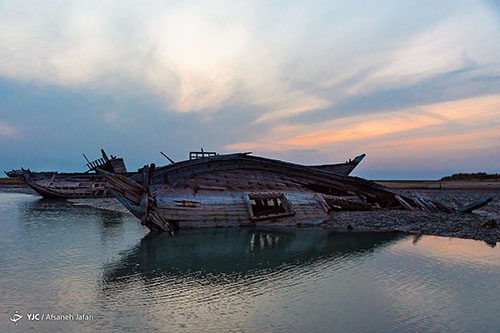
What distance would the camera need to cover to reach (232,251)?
41.9 feet

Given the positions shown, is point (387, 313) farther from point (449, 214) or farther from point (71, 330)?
point (449, 214)

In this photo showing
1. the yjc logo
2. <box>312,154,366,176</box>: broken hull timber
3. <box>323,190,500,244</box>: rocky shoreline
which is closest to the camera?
the yjc logo

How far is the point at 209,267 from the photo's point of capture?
34.6 feet

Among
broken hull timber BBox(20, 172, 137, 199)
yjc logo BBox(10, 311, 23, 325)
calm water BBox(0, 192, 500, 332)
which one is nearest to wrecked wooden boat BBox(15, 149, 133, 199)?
broken hull timber BBox(20, 172, 137, 199)

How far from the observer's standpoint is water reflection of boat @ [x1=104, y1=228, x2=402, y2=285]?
1027cm

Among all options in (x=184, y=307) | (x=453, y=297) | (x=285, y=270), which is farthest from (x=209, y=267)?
(x=453, y=297)

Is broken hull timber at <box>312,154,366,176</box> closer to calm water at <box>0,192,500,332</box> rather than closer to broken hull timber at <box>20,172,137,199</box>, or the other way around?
calm water at <box>0,192,500,332</box>

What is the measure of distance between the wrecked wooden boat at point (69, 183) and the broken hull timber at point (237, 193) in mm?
21546

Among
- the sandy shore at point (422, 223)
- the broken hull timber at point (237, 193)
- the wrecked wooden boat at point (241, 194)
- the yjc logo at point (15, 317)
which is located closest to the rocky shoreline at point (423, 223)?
the sandy shore at point (422, 223)

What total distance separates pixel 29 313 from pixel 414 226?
1604cm

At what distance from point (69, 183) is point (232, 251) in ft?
110

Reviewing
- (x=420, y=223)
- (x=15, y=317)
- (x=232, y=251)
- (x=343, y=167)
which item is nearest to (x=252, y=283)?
(x=232, y=251)

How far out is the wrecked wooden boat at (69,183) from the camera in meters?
39.5

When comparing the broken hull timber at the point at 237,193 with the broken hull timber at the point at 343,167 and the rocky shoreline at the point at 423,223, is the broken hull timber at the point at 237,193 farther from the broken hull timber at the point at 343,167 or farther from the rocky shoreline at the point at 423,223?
the broken hull timber at the point at 343,167
